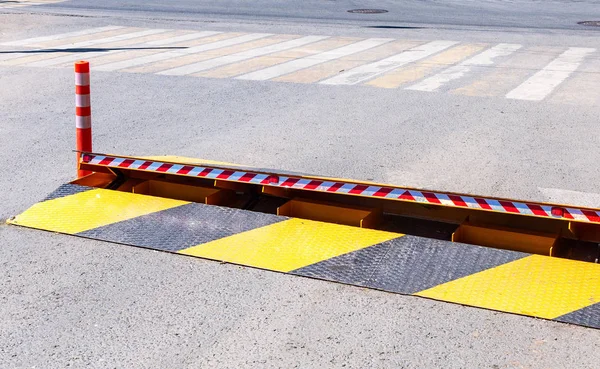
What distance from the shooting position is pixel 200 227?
6.92m

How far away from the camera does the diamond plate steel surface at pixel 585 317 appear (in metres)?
5.41

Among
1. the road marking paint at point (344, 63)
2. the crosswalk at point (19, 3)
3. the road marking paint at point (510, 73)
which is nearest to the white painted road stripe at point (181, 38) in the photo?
the road marking paint at point (344, 63)

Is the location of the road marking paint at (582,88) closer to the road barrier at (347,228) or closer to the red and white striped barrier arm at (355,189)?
the road barrier at (347,228)

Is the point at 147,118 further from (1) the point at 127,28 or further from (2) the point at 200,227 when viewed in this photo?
(1) the point at 127,28

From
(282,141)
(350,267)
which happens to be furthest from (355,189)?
(282,141)

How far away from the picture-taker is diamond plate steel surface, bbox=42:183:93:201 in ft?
24.7

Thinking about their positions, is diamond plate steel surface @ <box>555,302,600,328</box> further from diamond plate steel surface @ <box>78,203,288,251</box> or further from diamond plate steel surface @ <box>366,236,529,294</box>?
diamond plate steel surface @ <box>78,203,288,251</box>

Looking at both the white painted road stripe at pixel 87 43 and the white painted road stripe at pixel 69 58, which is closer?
the white painted road stripe at pixel 69 58

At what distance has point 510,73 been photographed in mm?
14695

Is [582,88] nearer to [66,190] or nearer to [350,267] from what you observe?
[350,267]

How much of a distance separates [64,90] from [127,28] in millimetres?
8182

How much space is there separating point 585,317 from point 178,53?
12.4m

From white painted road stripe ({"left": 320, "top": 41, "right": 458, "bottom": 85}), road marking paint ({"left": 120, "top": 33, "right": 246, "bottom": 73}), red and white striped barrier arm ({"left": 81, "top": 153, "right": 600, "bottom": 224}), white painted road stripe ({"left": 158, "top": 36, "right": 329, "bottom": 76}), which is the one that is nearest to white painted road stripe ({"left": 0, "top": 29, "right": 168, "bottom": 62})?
road marking paint ({"left": 120, "top": 33, "right": 246, "bottom": 73})

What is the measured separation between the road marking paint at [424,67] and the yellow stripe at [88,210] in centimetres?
670
